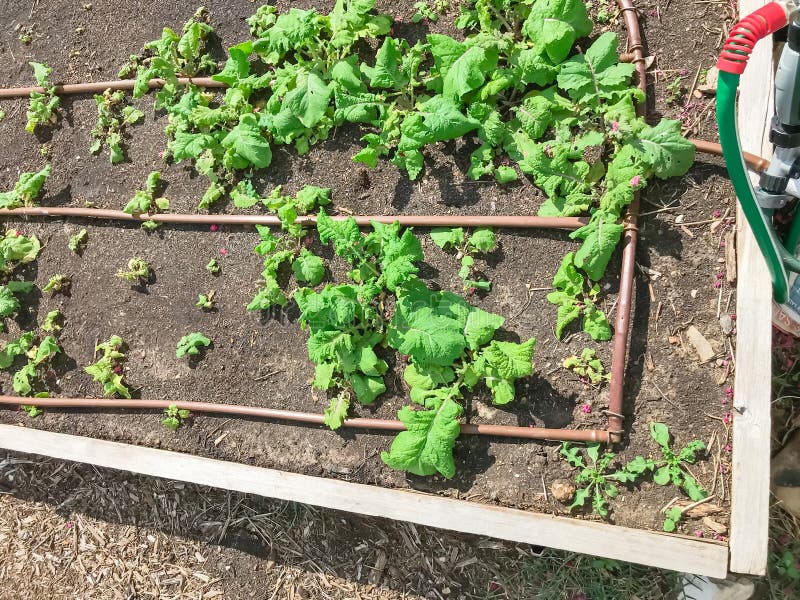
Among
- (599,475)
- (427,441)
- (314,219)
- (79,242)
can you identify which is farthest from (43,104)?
(599,475)

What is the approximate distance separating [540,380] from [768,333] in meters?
0.89

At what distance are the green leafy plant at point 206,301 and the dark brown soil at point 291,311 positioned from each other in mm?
38

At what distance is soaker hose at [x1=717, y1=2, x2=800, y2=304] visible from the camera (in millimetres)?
1443

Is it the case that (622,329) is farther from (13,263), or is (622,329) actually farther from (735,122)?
(13,263)

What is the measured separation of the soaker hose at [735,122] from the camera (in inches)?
56.8

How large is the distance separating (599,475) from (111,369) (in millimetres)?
2496

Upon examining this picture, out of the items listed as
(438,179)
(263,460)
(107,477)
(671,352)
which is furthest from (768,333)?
(107,477)

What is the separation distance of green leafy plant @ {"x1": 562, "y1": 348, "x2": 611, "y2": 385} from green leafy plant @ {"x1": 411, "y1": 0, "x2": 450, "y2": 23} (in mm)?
1795

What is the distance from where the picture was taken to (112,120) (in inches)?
136

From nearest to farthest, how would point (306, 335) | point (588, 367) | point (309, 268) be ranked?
1. point (588, 367)
2. point (309, 268)
3. point (306, 335)

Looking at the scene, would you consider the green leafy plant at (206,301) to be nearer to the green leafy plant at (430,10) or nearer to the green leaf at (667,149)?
the green leafy plant at (430,10)

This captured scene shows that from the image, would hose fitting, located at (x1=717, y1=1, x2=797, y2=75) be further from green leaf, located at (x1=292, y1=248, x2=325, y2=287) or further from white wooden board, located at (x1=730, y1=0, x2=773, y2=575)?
green leaf, located at (x1=292, y1=248, x2=325, y2=287)

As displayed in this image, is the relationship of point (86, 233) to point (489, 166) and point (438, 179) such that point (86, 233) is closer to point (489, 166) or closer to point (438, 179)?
point (438, 179)

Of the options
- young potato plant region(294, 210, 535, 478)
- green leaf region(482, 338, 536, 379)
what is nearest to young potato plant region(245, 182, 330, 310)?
young potato plant region(294, 210, 535, 478)
